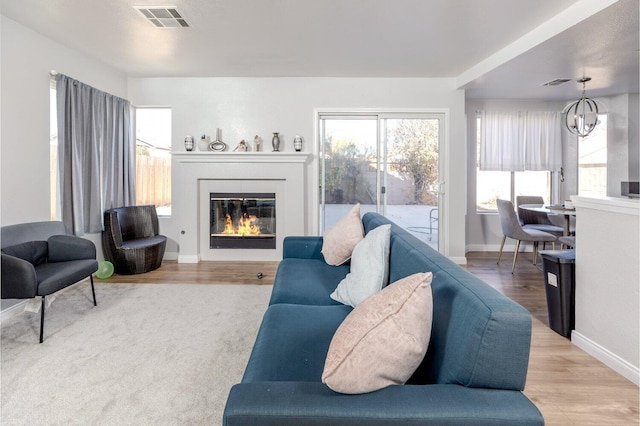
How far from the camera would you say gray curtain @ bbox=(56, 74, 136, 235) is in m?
3.93

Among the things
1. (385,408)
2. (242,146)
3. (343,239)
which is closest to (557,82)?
(343,239)

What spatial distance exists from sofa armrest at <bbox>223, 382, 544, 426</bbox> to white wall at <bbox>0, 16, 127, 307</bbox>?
3.33 metres

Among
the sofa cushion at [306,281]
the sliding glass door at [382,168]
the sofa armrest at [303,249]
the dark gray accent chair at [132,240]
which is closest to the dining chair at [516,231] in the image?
the sliding glass door at [382,168]

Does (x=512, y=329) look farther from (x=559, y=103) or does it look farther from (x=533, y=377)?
(x=559, y=103)

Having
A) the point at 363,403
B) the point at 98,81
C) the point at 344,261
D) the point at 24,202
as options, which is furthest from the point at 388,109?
the point at 363,403

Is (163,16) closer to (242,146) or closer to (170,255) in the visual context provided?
(242,146)

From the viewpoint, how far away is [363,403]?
983 mm

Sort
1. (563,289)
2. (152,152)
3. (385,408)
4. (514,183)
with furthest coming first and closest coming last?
(514,183) < (152,152) < (563,289) < (385,408)

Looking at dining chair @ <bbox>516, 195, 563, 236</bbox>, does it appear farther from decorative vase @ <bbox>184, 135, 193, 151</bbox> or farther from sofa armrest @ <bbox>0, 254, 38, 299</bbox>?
sofa armrest @ <bbox>0, 254, 38, 299</bbox>

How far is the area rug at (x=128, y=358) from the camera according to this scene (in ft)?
6.13

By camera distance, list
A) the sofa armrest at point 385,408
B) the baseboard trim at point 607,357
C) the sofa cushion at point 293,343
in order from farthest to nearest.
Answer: the baseboard trim at point 607,357, the sofa cushion at point 293,343, the sofa armrest at point 385,408

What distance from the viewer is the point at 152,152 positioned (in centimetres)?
546

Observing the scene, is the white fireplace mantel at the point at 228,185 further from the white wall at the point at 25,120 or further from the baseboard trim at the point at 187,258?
the white wall at the point at 25,120

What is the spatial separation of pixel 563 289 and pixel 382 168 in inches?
115
